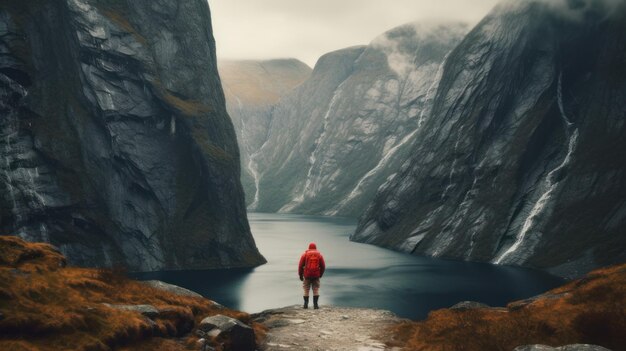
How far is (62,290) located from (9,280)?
78.6 inches

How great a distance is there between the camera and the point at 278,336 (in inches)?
843

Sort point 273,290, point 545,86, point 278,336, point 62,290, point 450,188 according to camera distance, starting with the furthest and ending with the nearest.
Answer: point 450,188 → point 545,86 → point 273,290 → point 278,336 → point 62,290

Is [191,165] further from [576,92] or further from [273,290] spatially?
[576,92]

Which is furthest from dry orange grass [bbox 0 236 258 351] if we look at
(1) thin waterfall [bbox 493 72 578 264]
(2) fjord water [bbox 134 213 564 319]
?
(1) thin waterfall [bbox 493 72 578 264]

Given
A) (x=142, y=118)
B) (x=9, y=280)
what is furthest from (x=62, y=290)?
(x=142, y=118)

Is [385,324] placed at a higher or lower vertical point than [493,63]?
lower

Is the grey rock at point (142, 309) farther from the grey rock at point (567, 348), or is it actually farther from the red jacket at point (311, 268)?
the red jacket at point (311, 268)

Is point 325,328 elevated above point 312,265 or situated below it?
below

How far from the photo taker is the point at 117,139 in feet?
328

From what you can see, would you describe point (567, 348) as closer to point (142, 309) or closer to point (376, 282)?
point (142, 309)

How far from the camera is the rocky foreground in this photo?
45.6 ft

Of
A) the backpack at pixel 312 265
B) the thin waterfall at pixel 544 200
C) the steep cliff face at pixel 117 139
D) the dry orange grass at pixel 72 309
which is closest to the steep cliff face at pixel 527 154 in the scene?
the thin waterfall at pixel 544 200

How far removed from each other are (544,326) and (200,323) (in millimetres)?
11301

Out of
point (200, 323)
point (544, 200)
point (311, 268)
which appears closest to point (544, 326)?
point (200, 323)
